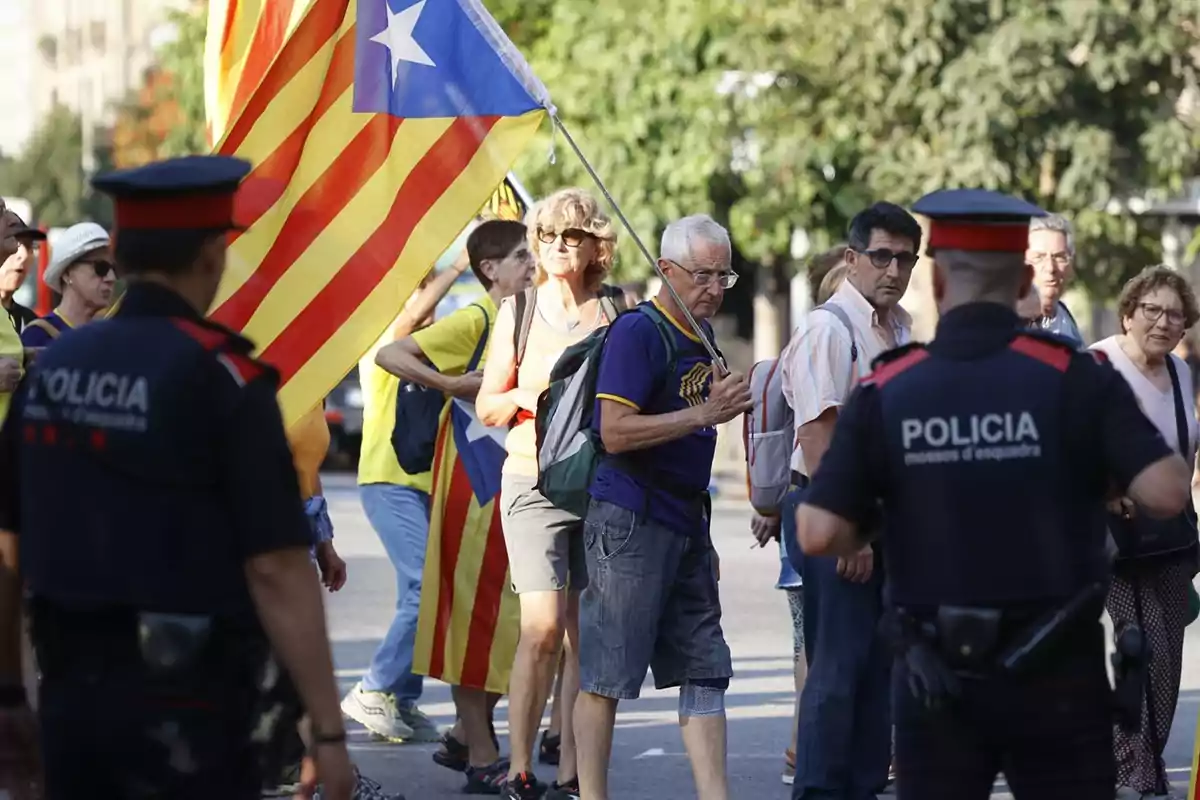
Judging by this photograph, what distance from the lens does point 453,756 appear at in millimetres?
8781

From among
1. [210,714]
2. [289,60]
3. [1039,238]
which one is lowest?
[210,714]

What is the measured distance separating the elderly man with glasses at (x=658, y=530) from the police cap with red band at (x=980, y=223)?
7.48 feet

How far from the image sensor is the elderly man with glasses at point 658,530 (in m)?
6.96

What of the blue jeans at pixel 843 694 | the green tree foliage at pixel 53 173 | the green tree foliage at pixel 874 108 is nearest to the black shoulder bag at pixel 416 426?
the blue jeans at pixel 843 694

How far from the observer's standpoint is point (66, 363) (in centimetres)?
424

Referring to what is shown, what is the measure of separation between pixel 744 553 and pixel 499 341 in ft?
31.8

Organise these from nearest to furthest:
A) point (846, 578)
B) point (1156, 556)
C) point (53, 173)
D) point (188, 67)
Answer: point (846, 578) → point (1156, 556) → point (188, 67) → point (53, 173)

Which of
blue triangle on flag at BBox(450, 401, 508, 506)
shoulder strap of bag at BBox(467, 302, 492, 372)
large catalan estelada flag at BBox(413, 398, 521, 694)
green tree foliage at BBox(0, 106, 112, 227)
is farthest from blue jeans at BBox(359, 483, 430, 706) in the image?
green tree foliage at BBox(0, 106, 112, 227)

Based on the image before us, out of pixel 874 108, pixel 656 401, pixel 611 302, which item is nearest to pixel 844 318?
pixel 656 401

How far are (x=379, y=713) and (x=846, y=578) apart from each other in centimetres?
309

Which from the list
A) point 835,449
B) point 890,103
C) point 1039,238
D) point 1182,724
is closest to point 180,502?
point 835,449

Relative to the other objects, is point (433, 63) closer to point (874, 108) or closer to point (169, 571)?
point (169, 571)

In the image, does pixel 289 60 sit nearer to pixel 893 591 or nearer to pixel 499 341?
pixel 499 341

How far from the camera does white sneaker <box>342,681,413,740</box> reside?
9.41 m
